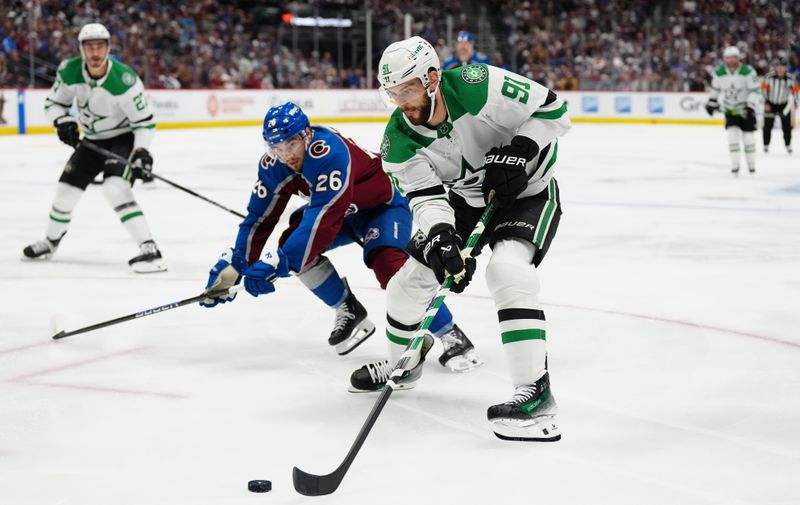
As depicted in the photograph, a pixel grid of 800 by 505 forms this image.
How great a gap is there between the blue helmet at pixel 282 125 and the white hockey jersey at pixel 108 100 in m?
2.44

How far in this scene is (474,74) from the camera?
2729 millimetres

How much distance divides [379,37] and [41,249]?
16397mm

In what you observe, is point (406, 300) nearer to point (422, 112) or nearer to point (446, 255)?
point (446, 255)

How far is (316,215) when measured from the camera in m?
3.14

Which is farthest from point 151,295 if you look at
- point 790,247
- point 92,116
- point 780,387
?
point 790,247

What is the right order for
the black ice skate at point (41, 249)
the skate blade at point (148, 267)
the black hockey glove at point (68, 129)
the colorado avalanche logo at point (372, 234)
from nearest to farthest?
the colorado avalanche logo at point (372, 234), the skate blade at point (148, 267), the black hockey glove at point (68, 129), the black ice skate at point (41, 249)

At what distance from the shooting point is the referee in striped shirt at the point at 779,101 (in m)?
12.5

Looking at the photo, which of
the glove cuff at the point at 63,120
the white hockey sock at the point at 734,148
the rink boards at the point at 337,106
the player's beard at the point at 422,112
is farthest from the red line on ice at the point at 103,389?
the rink boards at the point at 337,106

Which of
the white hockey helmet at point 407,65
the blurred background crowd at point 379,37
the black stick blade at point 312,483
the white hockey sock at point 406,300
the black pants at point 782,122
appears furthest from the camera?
the blurred background crowd at point 379,37

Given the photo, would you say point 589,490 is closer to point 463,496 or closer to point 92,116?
point 463,496

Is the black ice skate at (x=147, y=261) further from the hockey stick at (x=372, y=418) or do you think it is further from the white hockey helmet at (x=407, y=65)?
the white hockey helmet at (x=407, y=65)

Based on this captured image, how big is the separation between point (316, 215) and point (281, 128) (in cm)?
30

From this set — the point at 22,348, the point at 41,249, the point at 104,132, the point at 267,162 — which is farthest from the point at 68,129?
the point at 267,162

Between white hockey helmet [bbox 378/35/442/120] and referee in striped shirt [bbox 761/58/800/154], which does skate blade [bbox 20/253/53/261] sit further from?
referee in striped shirt [bbox 761/58/800/154]
